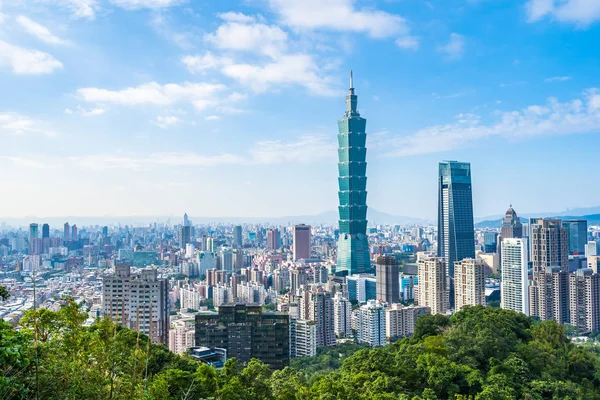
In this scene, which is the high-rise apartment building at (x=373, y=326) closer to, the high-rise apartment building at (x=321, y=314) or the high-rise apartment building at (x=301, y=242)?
the high-rise apartment building at (x=321, y=314)

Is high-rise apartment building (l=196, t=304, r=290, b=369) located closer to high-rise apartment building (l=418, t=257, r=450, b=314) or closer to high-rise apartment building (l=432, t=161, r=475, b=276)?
high-rise apartment building (l=418, t=257, r=450, b=314)

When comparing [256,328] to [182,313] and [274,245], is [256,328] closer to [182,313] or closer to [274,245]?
[182,313]

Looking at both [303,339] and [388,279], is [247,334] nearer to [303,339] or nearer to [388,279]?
[303,339]

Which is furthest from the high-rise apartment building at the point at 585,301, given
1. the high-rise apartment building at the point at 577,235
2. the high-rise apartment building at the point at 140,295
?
the high-rise apartment building at the point at 577,235

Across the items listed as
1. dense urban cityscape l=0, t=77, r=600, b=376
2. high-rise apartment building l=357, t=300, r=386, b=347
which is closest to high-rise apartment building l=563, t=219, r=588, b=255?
dense urban cityscape l=0, t=77, r=600, b=376

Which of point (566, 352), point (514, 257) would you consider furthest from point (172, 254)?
point (566, 352)
